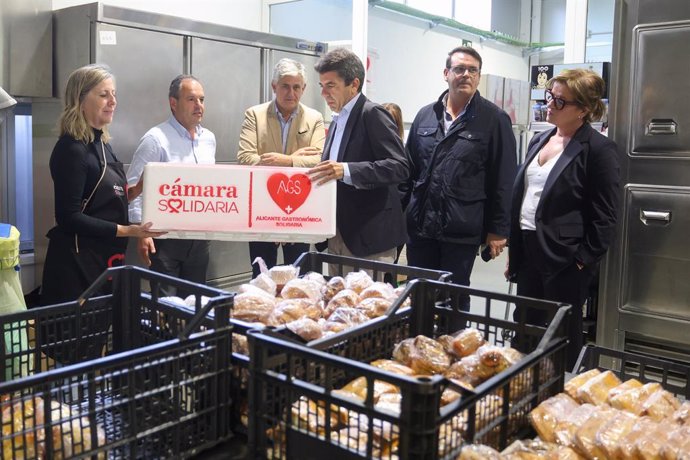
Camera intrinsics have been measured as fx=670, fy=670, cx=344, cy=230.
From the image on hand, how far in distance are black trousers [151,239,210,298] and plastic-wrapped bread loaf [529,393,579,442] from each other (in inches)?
89.2

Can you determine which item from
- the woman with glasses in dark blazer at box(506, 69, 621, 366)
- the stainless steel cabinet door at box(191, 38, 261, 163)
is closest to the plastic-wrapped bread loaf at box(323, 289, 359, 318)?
the woman with glasses in dark blazer at box(506, 69, 621, 366)

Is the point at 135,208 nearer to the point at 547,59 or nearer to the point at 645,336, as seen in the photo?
the point at 645,336

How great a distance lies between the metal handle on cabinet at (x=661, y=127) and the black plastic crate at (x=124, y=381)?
230 cm

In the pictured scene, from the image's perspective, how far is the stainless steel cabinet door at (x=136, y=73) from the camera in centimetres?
360

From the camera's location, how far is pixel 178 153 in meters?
3.27

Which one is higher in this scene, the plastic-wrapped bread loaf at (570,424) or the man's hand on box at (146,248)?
the man's hand on box at (146,248)

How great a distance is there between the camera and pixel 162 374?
1.19m

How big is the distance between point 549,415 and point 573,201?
4.98 feet

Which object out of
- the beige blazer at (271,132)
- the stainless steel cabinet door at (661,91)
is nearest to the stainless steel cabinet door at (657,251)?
the stainless steel cabinet door at (661,91)

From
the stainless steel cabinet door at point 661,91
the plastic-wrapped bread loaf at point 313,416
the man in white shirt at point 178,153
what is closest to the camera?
the plastic-wrapped bread loaf at point 313,416

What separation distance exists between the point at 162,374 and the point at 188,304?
1.27 ft

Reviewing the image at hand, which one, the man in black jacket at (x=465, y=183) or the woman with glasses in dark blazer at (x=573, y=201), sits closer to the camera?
the woman with glasses in dark blazer at (x=573, y=201)

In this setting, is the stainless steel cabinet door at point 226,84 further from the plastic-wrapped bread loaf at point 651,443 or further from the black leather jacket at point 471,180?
the plastic-wrapped bread loaf at point 651,443

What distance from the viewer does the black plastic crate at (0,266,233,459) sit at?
1010 mm
